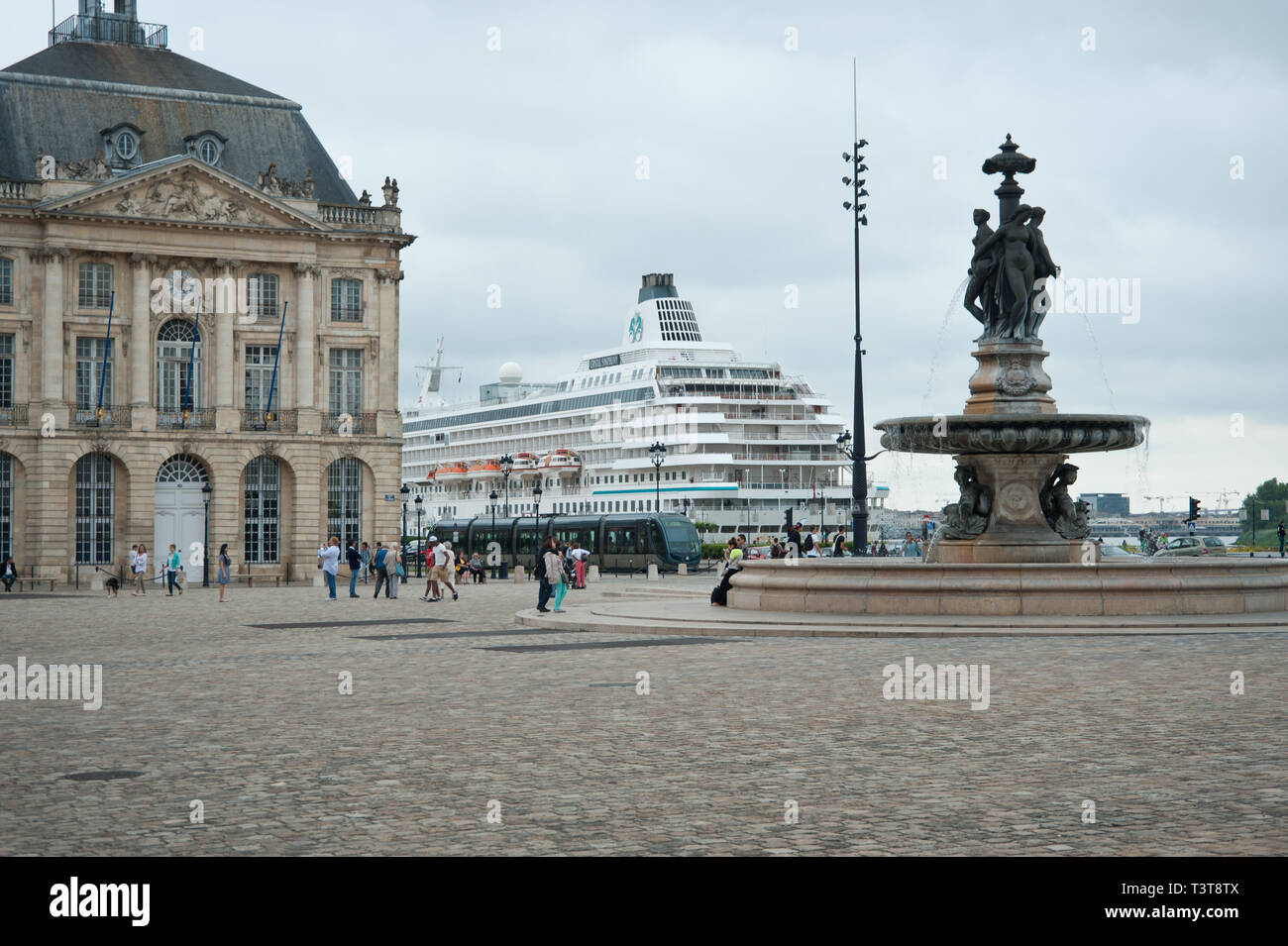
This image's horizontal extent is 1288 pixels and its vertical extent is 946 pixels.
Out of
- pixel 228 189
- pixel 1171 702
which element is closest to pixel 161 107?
pixel 228 189

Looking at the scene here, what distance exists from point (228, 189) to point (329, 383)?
8.24 metres

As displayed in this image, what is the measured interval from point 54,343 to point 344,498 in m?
12.1

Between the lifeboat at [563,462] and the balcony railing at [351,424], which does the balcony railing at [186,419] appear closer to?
the balcony railing at [351,424]

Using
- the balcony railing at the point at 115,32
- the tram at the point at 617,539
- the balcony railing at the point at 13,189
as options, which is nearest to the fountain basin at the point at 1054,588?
the balcony railing at the point at 13,189

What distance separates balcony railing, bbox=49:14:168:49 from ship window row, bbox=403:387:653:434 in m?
56.0

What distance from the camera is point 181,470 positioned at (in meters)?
60.3

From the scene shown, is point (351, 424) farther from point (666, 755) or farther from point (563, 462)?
point (563, 462)

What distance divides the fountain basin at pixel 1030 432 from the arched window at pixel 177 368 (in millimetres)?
40220

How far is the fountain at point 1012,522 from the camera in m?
24.0

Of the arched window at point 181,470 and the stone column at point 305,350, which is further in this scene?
the stone column at point 305,350

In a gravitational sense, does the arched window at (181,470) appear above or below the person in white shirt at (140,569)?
above

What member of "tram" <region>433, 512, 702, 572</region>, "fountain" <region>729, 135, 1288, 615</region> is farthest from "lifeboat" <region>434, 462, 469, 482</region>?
"fountain" <region>729, 135, 1288, 615</region>
